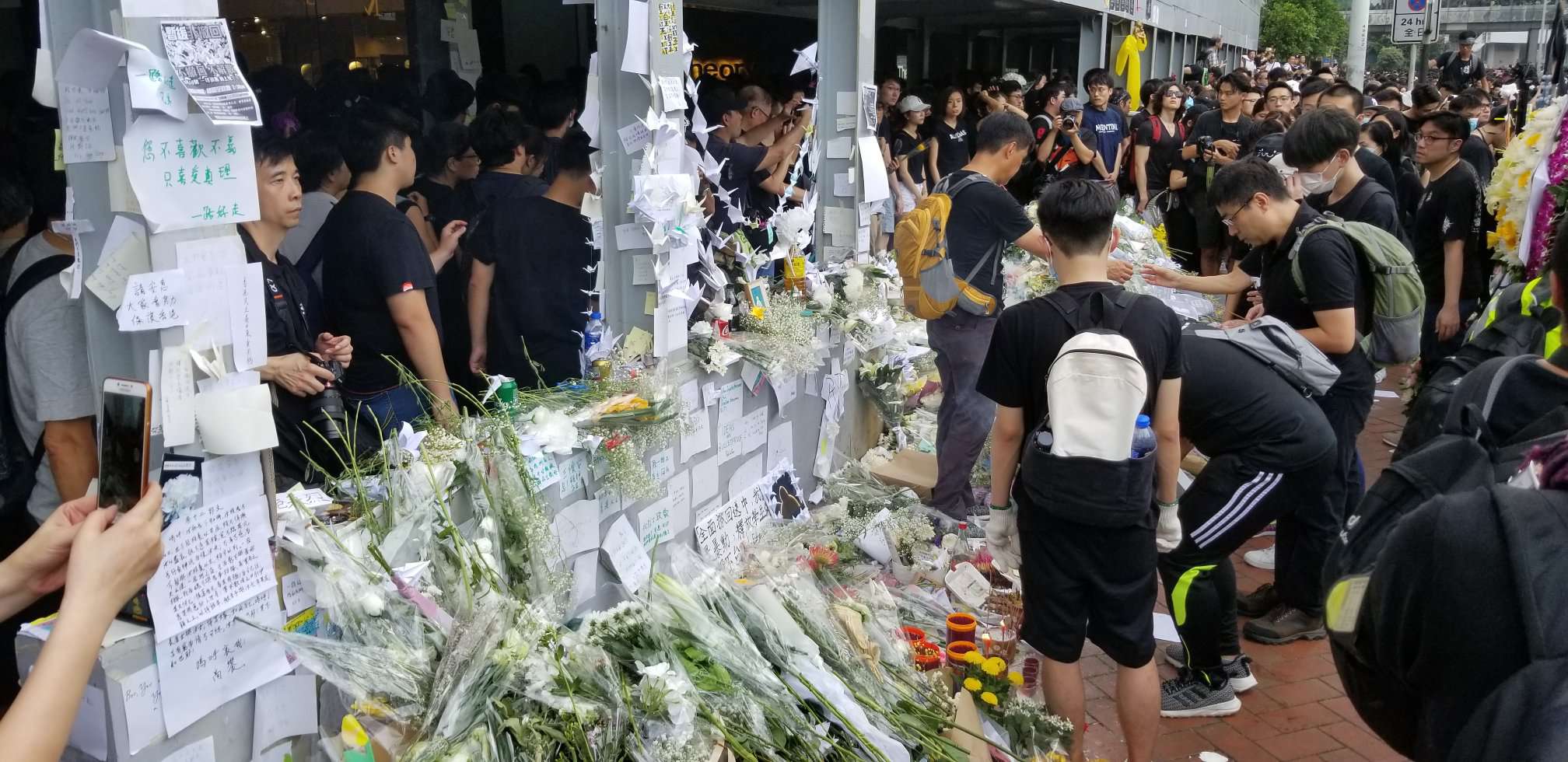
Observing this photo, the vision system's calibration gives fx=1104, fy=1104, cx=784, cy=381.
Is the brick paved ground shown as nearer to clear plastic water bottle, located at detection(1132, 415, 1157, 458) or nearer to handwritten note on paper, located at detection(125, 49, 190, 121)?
clear plastic water bottle, located at detection(1132, 415, 1157, 458)

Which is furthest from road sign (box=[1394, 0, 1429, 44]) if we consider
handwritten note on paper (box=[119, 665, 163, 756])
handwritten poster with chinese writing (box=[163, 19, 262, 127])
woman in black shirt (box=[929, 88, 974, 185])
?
handwritten note on paper (box=[119, 665, 163, 756])

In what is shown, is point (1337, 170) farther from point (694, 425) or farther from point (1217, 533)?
point (694, 425)

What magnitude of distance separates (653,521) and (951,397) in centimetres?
170

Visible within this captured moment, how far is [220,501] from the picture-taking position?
8.48 feet

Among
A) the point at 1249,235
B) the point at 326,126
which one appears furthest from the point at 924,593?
the point at 326,126

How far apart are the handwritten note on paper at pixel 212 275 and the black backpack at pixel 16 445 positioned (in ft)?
2.11

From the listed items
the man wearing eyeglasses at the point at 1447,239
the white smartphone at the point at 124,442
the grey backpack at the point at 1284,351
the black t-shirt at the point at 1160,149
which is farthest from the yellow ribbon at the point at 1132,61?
the white smartphone at the point at 124,442

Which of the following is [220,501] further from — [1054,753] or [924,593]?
[924,593]

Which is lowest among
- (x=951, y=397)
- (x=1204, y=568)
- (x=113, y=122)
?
(x=1204, y=568)

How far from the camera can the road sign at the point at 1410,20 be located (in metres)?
14.3

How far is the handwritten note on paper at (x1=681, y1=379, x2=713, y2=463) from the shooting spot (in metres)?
Answer: 4.41

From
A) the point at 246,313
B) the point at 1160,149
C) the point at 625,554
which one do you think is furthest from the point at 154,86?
the point at 1160,149

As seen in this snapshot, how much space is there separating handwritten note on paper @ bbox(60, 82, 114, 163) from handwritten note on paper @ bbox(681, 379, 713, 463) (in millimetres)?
2333

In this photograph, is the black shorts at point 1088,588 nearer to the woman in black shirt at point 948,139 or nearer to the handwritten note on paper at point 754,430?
the handwritten note on paper at point 754,430
